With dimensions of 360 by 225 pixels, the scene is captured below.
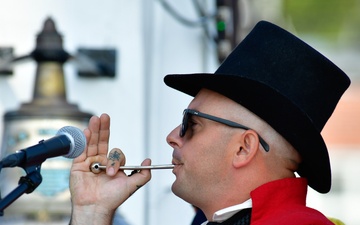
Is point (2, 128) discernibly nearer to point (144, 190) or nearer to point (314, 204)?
point (144, 190)

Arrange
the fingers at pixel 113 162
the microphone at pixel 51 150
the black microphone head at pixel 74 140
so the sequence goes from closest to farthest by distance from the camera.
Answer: the microphone at pixel 51 150 < the black microphone head at pixel 74 140 < the fingers at pixel 113 162

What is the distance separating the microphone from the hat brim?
1.42ft

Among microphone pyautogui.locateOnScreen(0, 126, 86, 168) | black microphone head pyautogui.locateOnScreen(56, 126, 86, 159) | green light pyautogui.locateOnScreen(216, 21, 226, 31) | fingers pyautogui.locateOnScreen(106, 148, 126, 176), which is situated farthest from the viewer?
green light pyautogui.locateOnScreen(216, 21, 226, 31)

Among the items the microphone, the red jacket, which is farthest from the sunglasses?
the microphone

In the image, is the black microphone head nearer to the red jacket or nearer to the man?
the man

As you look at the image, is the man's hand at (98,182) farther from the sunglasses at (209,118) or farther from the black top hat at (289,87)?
the black top hat at (289,87)

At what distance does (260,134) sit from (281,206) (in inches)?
8.4

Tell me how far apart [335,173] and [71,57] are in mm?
4384

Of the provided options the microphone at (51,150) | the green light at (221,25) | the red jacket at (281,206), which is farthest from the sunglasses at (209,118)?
the green light at (221,25)

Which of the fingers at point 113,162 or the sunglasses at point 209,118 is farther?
the fingers at point 113,162

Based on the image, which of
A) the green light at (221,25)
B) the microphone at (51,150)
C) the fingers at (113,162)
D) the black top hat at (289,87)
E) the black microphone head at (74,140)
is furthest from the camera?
the green light at (221,25)

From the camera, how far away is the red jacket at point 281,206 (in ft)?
9.52

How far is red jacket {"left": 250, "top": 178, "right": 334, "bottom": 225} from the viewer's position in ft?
9.52

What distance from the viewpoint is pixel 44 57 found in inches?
202
